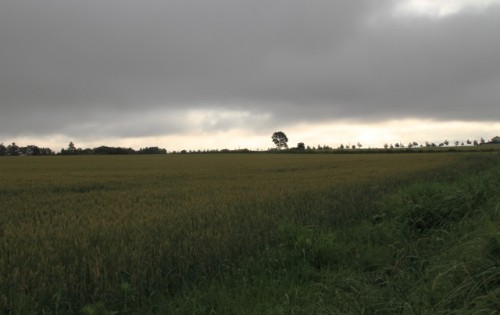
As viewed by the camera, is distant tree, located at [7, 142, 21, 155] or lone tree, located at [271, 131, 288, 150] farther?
lone tree, located at [271, 131, 288, 150]

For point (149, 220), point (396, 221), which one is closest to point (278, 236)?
point (396, 221)

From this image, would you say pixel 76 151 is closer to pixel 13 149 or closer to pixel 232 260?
pixel 13 149

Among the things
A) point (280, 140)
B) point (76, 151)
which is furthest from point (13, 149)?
point (280, 140)

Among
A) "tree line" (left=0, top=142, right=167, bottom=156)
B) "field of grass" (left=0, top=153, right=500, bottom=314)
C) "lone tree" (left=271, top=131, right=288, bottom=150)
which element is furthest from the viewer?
"lone tree" (left=271, top=131, right=288, bottom=150)

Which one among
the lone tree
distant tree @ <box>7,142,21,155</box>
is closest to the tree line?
distant tree @ <box>7,142,21,155</box>

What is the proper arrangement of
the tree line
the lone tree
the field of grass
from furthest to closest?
the lone tree < the tree line < the field of grass

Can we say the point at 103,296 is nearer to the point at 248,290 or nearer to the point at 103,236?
the point at 248,290

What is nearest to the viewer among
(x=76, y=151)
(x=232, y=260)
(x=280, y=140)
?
(x=232, y=260)

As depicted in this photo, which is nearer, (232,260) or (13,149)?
(232,260)

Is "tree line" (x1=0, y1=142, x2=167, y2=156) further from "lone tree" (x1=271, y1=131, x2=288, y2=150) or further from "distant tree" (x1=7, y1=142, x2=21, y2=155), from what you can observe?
"lone tree" (x1=271, y1=131, x2=288, y2=150)

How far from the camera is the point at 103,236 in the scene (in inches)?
229

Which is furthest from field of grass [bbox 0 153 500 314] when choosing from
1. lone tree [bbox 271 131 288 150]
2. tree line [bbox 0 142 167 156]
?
lone tree [bbox 271 131 288 150]

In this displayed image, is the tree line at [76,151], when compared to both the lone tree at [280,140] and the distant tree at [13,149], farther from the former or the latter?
the lone tree at [280,140]

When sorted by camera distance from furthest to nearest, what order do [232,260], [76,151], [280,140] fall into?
[280,140]
[76,151]
[232,260]
